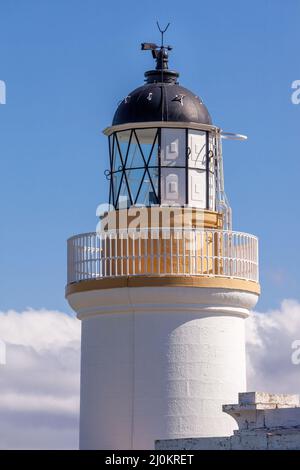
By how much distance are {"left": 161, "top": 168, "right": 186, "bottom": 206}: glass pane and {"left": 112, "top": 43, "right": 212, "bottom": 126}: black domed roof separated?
3.03 ft

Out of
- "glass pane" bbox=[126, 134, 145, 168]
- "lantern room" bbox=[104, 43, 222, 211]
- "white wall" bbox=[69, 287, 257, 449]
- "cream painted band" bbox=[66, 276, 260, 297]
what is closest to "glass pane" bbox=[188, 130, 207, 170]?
"lantern room" bbox=[104, 43, 222, 211]

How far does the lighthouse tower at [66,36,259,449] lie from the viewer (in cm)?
3347

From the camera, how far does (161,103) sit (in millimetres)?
34250

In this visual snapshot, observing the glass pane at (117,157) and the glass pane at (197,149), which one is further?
the glass pane at (117,157)

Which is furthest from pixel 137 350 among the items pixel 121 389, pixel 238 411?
pixel 238 411

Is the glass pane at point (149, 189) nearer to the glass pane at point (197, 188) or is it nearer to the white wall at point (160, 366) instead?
the glass pane at point (197, 188)

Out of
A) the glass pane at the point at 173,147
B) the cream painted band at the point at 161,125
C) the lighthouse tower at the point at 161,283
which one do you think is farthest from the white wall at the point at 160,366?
the cream painted band at the point at 161,125

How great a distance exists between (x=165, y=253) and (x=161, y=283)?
0.62 m

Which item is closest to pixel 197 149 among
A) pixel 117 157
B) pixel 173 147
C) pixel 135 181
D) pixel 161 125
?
pixel 173 147

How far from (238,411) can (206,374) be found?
2.54 meters

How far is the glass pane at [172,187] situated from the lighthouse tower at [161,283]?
2cm

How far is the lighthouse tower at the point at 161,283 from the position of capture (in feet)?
110
